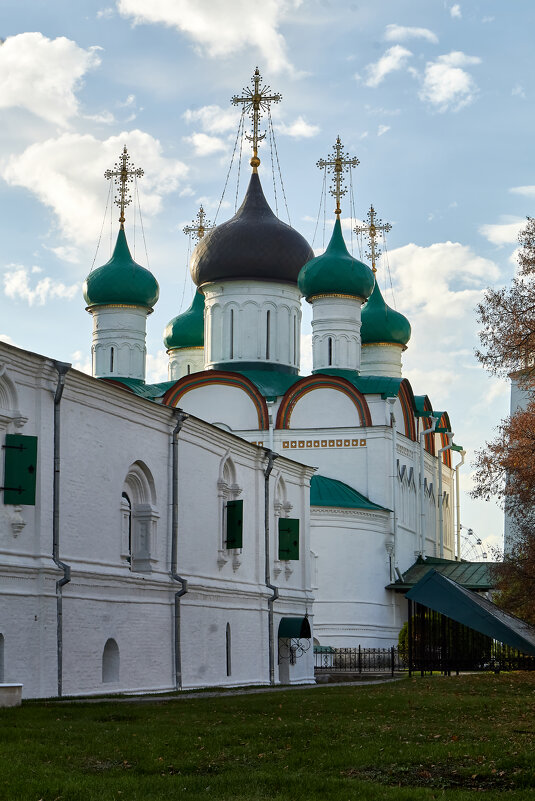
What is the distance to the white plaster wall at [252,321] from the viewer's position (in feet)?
108

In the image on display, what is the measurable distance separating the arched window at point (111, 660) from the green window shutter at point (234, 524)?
14.3ft

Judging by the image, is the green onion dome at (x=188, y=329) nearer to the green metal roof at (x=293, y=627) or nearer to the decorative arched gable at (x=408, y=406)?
the decorative arched gable at (x=408, y=406)

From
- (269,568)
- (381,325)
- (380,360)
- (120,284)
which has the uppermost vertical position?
(120,284)

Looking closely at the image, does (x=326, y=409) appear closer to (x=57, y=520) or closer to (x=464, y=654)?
(x=464, y=654)

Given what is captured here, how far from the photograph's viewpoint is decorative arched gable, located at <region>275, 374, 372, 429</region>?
102ft

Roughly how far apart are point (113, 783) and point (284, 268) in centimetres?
2600

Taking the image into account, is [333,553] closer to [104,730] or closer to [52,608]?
[52,608]

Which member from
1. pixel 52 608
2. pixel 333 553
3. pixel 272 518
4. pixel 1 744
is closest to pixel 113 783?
pixel 1 744

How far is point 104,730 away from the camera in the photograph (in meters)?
9.99

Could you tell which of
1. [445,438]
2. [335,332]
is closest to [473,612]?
[335,332]

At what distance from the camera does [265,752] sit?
897 centimetres

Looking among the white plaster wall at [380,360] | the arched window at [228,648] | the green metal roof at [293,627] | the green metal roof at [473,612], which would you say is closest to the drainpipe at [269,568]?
the green metal roof at [293,627]

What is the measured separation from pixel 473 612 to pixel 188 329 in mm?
19324

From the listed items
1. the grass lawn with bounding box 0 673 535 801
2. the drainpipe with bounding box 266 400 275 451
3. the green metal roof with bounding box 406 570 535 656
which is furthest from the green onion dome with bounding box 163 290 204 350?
the grass lawn with bounding box 0 673 535 801
